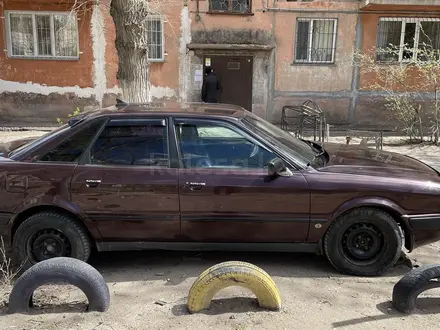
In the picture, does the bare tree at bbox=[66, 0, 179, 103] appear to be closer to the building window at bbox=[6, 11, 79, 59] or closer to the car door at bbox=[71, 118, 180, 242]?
the car door at bbox=[71, 118, 180, 242]

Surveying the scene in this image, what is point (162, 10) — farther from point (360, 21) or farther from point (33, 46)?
point (360, 21)

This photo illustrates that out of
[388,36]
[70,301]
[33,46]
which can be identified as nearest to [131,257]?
[70,301]

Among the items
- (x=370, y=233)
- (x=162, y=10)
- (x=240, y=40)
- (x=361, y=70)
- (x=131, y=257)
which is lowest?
(x=131, y=257)

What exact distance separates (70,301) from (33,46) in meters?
12.2

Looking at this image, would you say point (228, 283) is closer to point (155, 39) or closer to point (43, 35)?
point (155, 39)

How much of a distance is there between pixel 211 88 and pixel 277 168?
32.1 feet

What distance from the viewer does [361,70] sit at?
13.8 metres

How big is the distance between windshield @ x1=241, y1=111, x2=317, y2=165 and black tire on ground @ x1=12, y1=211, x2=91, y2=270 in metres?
1.87

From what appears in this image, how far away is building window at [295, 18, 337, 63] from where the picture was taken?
1372 cm

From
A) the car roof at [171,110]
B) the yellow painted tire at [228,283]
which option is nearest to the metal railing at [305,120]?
the car roof at [171,110]

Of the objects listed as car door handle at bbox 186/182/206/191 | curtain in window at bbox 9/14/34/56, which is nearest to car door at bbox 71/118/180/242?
car door handle at bbox 186/182/206/191

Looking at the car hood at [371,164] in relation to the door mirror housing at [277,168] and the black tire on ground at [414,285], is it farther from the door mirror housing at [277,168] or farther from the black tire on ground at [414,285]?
the black tire on ground at [414,285]

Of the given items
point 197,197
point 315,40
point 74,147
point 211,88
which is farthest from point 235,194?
point 315,40

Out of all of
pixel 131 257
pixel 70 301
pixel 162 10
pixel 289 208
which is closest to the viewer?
pixel 70 301
